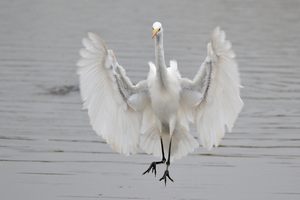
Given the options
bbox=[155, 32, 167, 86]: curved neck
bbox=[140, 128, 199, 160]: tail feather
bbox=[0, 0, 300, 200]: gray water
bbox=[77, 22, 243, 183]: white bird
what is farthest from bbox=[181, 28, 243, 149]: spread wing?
bbox=[0, 0, 300, 200]: gray water

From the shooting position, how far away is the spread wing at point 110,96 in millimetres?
7891

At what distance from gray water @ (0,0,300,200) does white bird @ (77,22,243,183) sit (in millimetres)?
565

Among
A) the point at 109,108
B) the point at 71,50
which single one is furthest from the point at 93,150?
the point at 71,50

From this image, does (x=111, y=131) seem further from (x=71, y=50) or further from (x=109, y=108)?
(x=71, y=50)

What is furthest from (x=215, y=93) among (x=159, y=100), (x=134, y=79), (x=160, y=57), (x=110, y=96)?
(x=134, y=79)

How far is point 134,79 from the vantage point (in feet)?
38.7

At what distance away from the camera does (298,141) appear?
994 cm

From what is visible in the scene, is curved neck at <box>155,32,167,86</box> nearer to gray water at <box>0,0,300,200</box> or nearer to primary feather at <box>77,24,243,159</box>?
primary feather at <box>77,24,243,159</box>

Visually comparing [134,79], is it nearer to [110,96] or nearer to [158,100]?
[110,96]

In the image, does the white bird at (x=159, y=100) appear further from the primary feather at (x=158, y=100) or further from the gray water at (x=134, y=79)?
the gray water at (x=134, y=79)

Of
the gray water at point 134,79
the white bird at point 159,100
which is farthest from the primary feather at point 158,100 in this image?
the gray water at point 134,79

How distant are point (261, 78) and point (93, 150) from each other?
10.5 ft

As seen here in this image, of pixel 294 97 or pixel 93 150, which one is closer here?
pixel 93 150

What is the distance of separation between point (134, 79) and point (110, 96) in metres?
3.64
